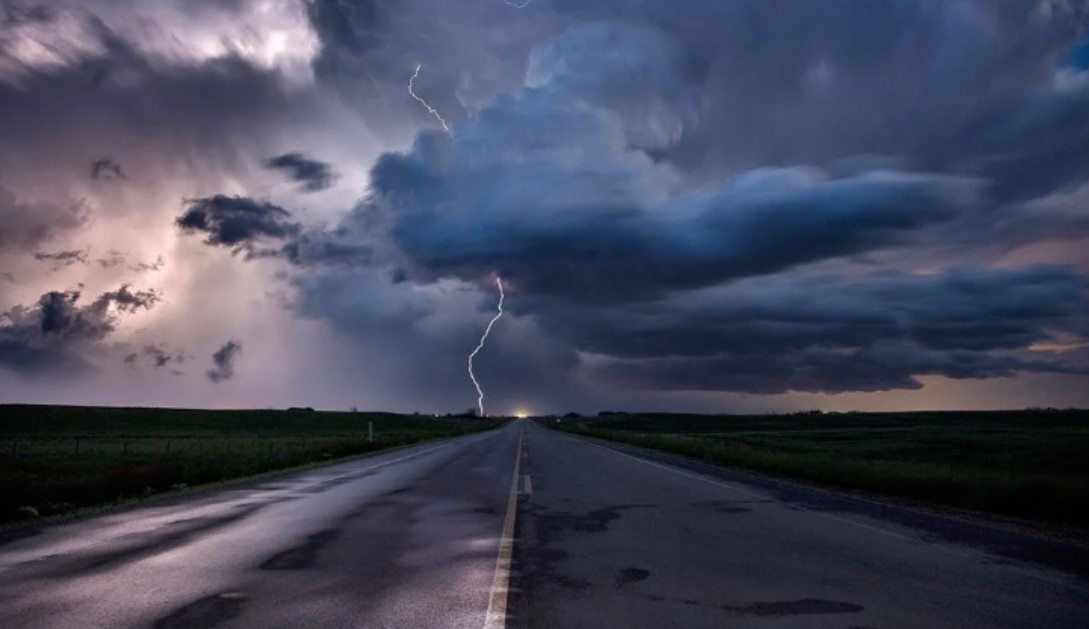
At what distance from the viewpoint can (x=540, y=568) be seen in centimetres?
865

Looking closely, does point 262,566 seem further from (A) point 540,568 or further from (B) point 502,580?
(A) point 540,568

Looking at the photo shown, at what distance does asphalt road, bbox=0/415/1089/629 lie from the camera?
6559 millimetres

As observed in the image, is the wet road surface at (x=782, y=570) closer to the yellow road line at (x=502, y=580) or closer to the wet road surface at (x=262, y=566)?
the yellow road line at (x=502, y=580)

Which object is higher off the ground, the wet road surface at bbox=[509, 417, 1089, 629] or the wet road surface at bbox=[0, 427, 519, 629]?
the wet road surface at bbox=[509, 417, 1089, 629]

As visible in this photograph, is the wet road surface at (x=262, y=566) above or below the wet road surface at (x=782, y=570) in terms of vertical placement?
below

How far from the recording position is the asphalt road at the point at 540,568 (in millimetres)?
6559

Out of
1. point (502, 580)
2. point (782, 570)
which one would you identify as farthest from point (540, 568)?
point (782, 570)

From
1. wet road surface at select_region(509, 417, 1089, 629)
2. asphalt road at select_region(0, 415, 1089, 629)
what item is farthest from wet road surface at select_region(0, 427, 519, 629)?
wet road surface at select_region(509, 417, 1089, 629)

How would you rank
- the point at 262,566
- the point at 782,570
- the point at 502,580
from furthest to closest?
the point at 262,566
the point at 782,570
the point at 502,580

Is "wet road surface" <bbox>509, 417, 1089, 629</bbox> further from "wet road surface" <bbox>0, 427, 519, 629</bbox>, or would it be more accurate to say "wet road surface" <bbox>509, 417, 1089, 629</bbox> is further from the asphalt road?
"wet road surface" <bbox>0, 427, 519, 629</bbox>

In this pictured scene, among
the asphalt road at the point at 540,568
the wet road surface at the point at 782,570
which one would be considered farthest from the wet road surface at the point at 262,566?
the wet road surface at the point at 782,570

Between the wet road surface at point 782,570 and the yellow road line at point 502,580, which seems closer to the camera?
the yellow road line at point 502,580

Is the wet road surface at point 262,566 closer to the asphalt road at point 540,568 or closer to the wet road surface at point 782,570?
the asphalt road at point 540,568

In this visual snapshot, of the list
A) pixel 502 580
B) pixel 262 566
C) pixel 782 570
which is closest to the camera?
pixel 502 580
